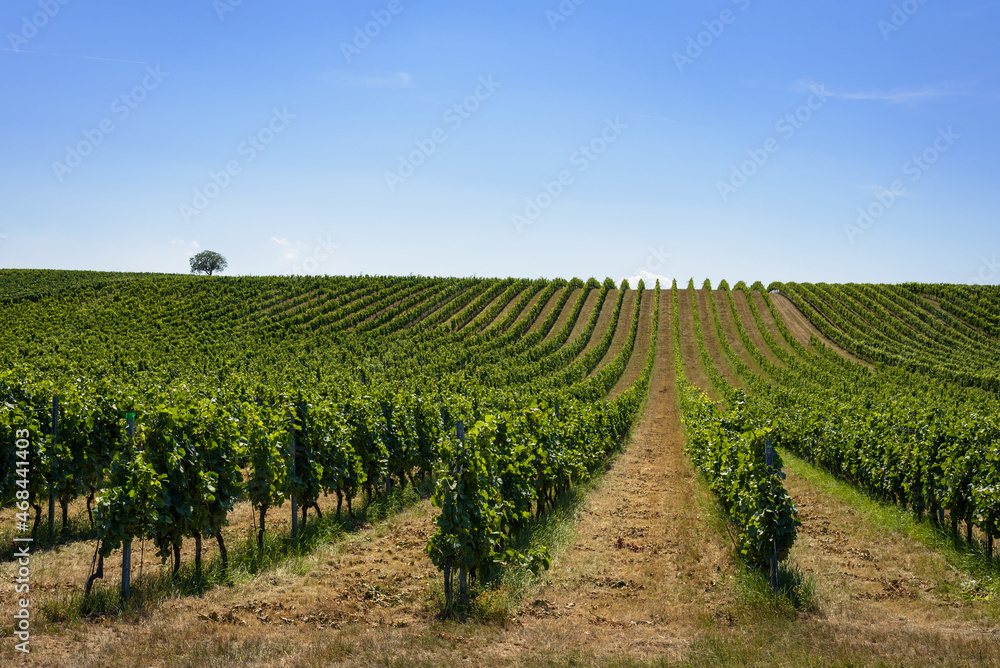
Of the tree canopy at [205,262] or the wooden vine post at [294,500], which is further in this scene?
the tree canopy at [205,262]

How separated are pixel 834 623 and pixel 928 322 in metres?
72.4

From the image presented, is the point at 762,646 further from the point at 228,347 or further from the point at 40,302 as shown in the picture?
the point at 40,302

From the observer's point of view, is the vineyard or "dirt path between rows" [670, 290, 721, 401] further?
"dirt path between rows" [670, 290, 721, 401]

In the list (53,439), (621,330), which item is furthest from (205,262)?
(53,439)

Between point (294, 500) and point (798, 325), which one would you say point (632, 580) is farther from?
point (798, 325)

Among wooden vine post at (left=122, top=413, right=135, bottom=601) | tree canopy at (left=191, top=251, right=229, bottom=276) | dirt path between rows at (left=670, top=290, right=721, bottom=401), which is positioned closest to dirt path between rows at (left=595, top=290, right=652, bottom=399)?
dirt path between rows at (left=670, top=290, right=721, bottom=401)

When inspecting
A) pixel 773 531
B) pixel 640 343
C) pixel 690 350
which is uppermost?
pixel 640 343

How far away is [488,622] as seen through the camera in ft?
25.9

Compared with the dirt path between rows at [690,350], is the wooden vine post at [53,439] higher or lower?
lower

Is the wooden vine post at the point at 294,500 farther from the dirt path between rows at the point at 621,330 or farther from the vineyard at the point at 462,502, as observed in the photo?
the dirt path between rows at the point at 621,330

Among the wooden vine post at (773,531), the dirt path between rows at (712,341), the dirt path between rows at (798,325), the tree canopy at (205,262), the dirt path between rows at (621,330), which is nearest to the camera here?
the wooden vine post at (773,531)

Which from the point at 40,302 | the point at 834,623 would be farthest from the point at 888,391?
the point at 40,302

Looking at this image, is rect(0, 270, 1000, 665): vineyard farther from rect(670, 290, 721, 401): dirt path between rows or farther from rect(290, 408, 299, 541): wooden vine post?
rect(670, 290, 721, 401): dirt path between rows

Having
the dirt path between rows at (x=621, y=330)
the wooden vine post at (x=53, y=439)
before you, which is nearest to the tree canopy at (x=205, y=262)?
the dirt path between rows at (x=621, y=330)
